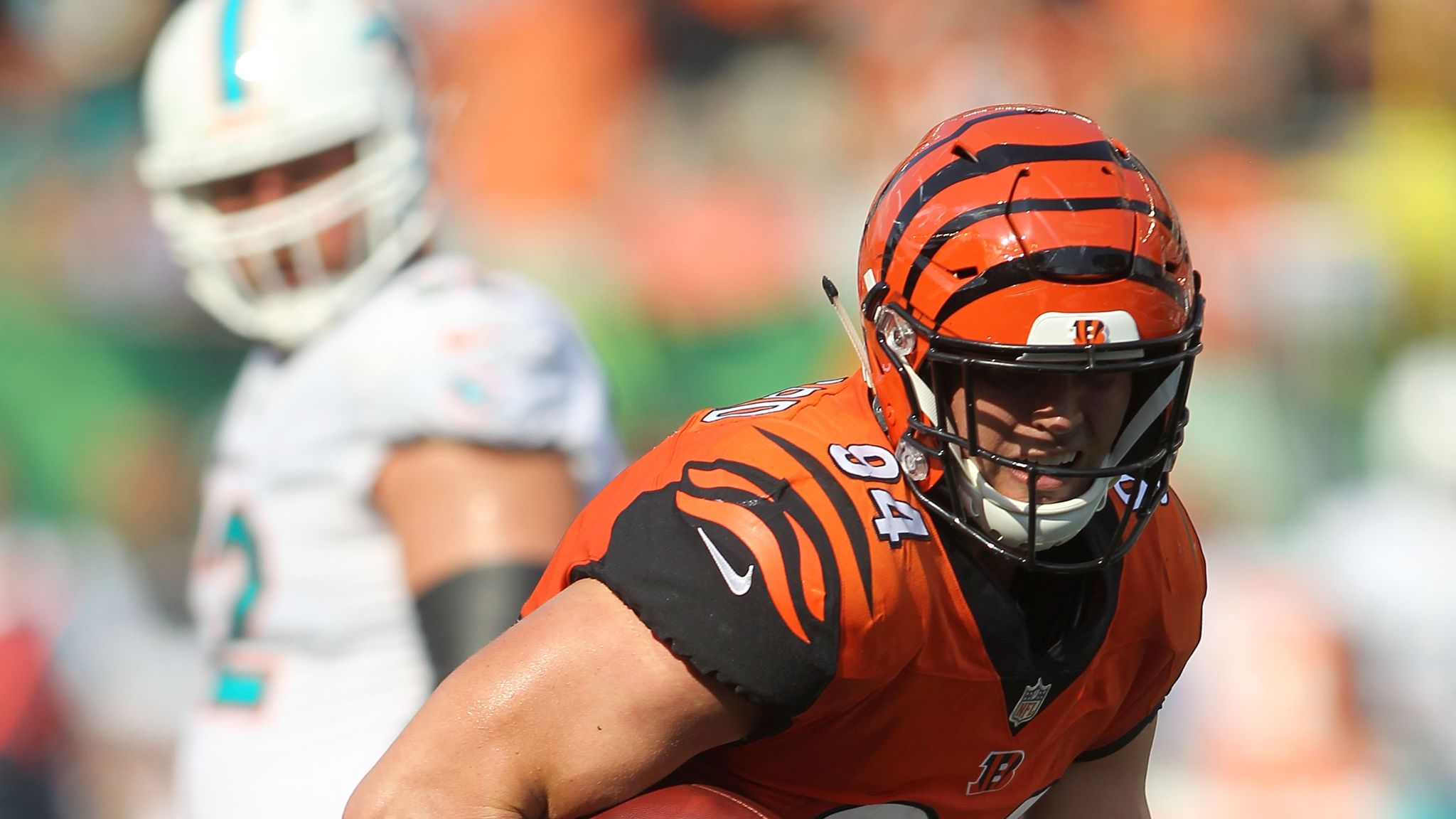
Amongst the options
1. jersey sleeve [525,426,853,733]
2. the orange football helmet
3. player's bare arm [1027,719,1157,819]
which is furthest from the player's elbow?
player's bare arm [1027,719,1157,819]

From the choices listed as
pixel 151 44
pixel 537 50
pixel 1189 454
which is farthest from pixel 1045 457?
pixel 151 44

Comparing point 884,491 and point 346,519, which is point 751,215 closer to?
point 346,519

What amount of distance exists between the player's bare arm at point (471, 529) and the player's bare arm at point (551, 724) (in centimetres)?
99

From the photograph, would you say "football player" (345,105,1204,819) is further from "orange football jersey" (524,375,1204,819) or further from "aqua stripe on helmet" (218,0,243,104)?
"aqua stripe on helmet" (218,0,243,104)

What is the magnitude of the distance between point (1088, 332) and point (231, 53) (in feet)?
6.51

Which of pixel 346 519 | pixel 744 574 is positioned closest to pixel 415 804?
pixel 744 574

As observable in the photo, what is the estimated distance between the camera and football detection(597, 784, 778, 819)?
132 cm

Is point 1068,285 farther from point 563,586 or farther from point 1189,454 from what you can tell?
point 1189,454

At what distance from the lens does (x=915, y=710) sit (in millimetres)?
1425

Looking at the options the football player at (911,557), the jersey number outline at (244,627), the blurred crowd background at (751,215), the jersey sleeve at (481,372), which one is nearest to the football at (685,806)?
the football player at (911,557)

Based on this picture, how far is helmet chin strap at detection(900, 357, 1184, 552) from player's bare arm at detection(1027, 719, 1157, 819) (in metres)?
0.45

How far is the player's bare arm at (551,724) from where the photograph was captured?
1.27 metres

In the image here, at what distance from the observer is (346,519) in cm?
256

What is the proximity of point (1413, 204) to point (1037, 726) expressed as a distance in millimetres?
4254
